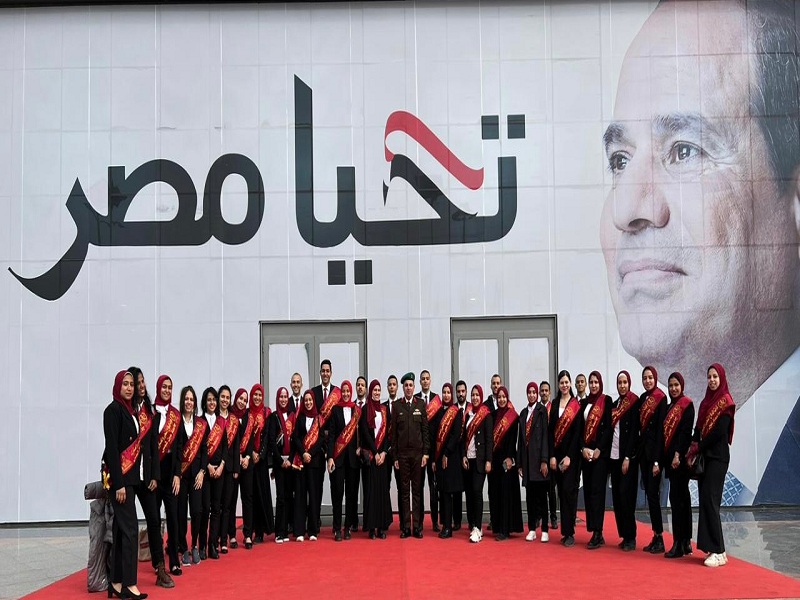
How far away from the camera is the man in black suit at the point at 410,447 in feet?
30.5

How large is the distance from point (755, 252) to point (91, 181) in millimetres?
8437

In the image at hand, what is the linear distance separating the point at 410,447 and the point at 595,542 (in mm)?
2030

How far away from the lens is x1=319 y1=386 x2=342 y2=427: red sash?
9.54 meters

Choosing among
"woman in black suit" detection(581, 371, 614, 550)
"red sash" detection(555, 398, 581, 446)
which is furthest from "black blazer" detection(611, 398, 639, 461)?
"red sash" detection(555, 398, 581, 446)

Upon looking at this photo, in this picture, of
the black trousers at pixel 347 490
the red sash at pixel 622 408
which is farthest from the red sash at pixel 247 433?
the red sash at pixel 622 408

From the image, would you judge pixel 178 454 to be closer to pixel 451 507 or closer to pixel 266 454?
pixel 266 454

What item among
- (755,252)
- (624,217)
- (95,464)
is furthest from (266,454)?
(755,252)

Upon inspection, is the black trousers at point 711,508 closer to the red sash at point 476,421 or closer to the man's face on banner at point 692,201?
the red sash at point 476,421

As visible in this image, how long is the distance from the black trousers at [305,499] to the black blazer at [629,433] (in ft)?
10.1

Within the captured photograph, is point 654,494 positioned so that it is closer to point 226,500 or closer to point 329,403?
point 329,403

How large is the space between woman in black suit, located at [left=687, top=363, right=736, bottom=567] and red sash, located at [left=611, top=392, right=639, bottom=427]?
2.88 feet

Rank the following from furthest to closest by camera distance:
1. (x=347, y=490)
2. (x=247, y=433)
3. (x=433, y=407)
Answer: (x=433, y=407)
(x=347, y=490)
(x=247, y=433)

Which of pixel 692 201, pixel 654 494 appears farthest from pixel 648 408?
pixel 692 201

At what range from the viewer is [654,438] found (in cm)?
821
